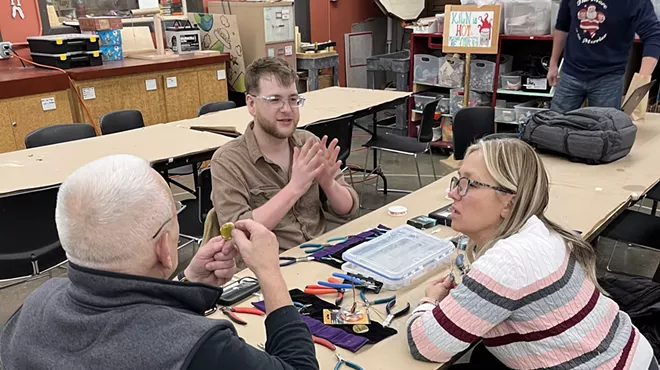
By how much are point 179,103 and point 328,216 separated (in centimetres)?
336

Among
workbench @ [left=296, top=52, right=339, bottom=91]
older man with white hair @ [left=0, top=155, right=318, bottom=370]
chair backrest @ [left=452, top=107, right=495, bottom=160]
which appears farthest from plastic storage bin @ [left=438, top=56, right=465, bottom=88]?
older man with white hair @ [left=0, top=155, right=318, bottom=370]

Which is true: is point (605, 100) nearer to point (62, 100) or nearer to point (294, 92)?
point (294, 92)

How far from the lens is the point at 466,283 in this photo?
1276 mm

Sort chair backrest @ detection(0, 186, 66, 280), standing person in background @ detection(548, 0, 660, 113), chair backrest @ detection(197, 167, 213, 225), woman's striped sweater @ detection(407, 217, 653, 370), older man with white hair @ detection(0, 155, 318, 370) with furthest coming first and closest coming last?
standing person in background @ detection(548, 0, 660, 113)
chair backrest @ detection(197, 167, 213, 225)
chair backrest @ detection(0, 186, 66, 280)
woman's striped sweater @ detection(407, 217, 653, 370)
older man with white hair @ detection(0, 155, 318, 370)

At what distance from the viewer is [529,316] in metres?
1.27

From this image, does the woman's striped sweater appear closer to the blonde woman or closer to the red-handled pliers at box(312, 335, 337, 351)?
the blonde woman

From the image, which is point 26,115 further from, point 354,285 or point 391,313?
point 391,313

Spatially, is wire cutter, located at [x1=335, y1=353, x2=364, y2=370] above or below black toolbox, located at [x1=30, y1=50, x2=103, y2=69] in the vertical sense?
below

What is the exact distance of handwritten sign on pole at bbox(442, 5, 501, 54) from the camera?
5.05 m

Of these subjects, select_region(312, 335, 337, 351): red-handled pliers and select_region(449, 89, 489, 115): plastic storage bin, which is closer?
select_region(312, 335, 337, 351): red-handled pliers

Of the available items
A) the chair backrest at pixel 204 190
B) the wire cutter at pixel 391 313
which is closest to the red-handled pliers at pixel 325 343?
the wire cutter at pixel 391 313

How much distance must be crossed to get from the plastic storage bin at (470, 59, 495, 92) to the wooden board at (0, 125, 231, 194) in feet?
9.72

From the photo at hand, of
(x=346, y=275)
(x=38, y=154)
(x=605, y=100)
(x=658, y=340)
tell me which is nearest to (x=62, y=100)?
(x=38, y=154)

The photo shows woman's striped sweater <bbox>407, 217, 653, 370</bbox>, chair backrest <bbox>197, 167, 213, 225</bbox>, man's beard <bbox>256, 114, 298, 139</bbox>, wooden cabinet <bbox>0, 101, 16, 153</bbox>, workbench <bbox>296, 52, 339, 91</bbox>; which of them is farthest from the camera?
workbench <bbox>296, 52, 339, 91</bbox>
